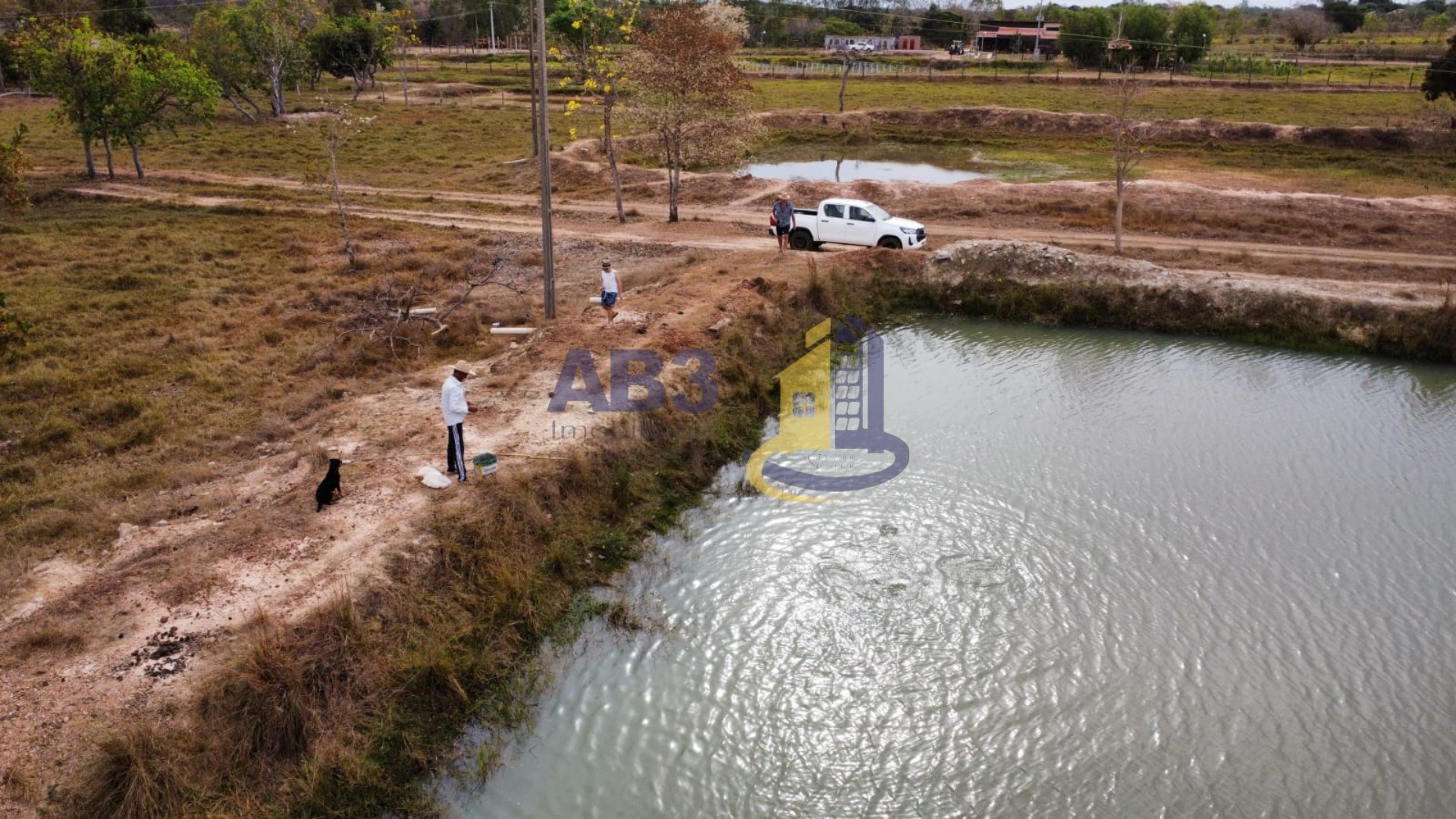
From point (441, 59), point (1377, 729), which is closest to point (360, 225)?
point (1377, 729)

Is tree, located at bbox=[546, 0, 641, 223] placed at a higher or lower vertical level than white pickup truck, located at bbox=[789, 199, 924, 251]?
higher

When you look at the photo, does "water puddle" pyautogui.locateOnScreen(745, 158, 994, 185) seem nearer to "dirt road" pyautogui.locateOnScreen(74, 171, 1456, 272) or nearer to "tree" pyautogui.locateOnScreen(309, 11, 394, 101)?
"dirt road" pyautogui.locateOnScreen(74, 171, 1456, 272)

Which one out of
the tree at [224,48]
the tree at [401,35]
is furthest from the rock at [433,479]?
the tree at [401,35]

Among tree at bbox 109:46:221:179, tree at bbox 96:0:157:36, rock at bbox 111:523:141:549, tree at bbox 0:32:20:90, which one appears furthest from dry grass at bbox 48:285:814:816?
tree at bbox 96:0:157:36

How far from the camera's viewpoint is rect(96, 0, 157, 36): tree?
2525 inches

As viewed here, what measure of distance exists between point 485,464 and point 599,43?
2232cm

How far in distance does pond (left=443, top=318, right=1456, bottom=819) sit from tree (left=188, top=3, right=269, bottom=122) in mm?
53242

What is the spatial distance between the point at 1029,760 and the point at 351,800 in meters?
7.28

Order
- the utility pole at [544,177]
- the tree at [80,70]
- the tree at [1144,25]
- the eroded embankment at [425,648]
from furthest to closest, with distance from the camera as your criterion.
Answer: the tree at [1144,25]
the tree at [80,70]
the utility pole at [544,177]
the eroded embankment at [425,648]

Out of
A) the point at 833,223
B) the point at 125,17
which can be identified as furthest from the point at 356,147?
the point at 125,17

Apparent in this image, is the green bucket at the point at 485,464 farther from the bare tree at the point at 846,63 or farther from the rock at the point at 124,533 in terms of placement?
the bare tree at the point at 846,63

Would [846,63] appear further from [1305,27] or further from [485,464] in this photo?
[485,464]

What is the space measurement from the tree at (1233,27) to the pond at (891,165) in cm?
7544

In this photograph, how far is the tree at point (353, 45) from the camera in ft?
216
